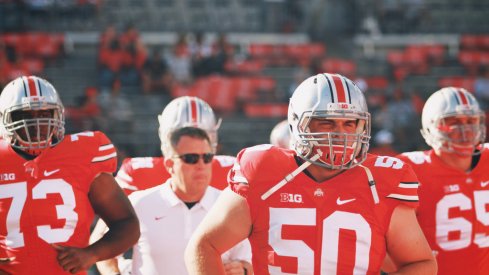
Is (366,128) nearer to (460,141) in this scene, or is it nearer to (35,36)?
(460,141)

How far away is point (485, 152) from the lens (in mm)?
4734

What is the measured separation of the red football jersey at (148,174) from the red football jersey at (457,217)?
1.26m

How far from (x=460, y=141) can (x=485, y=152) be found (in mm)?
158

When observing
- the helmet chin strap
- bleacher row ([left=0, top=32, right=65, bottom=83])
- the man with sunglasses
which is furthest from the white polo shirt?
bleacher row ([left=0, top=32, right=65, bottom=83])

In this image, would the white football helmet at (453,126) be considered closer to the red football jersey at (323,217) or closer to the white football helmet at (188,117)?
the white football helmet at (188,117)

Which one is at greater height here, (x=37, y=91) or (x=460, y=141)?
(x=37, y=91)

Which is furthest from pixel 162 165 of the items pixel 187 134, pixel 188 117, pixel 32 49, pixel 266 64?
pixel 266 64

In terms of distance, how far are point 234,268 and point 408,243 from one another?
1.27m

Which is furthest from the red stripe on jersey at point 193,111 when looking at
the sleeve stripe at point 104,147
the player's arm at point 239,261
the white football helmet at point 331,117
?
the white football helmet at point 331,117

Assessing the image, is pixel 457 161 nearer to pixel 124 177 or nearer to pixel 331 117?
pixel 331 117

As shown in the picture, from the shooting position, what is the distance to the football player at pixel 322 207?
10.6ft

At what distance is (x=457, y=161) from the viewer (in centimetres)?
472

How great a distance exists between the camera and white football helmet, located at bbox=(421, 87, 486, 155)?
4.72 metres

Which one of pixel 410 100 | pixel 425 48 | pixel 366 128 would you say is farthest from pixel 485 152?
pixel 425 48
